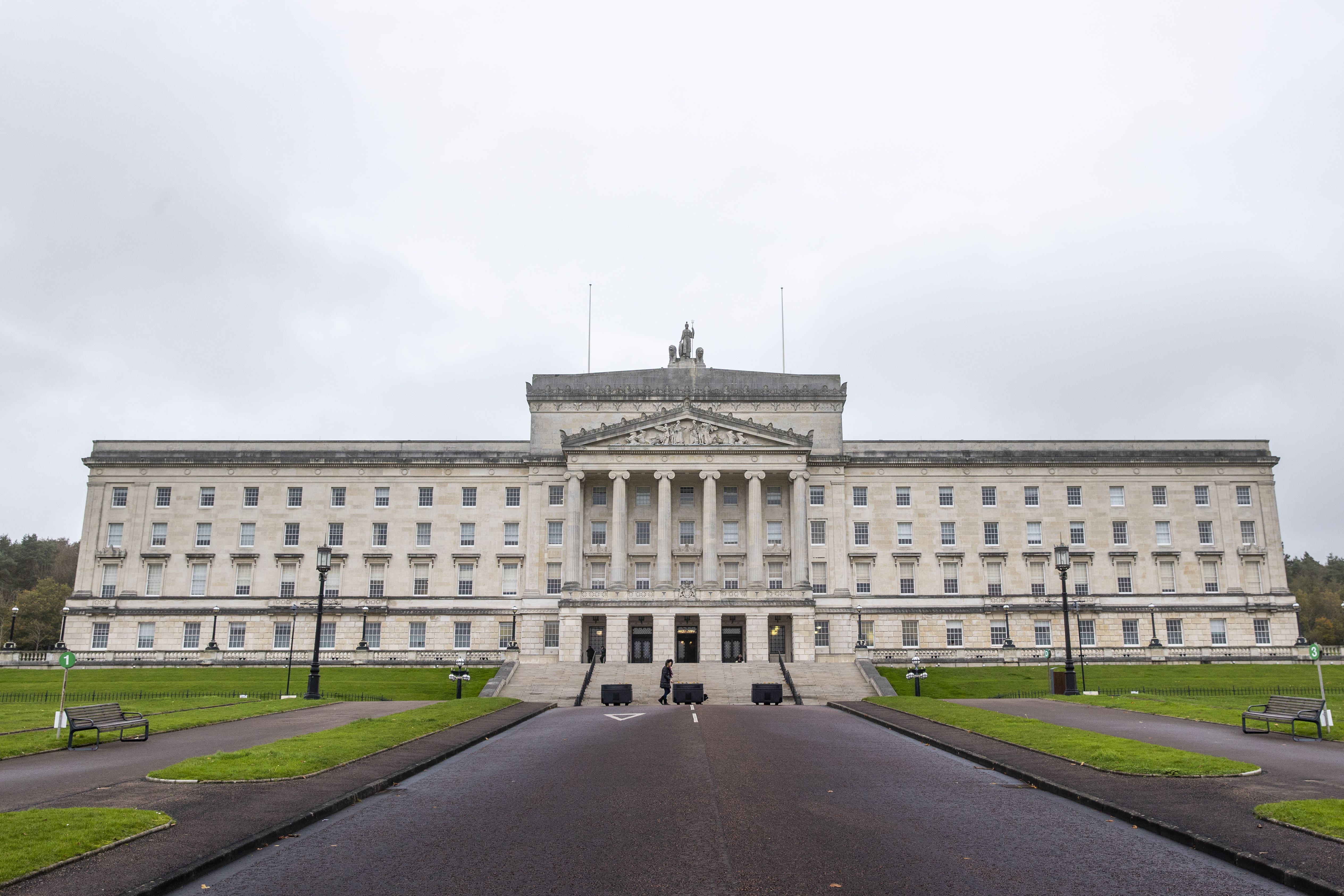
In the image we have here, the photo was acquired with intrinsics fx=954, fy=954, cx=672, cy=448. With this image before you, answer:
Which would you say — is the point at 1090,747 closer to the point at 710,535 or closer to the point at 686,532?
the point at 710,535

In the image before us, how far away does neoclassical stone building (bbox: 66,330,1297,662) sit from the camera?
73.1 meters

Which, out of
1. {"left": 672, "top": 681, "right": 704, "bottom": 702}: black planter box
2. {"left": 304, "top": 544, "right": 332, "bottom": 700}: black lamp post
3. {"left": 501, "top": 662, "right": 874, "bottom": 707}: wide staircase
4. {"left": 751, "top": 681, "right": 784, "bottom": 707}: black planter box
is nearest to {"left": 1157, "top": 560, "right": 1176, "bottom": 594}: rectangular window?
{"left": 501, "top": 662, "right": 874, "bottom": 707}: wide staircase

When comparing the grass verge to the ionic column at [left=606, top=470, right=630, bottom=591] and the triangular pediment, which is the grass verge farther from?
the triangular pediment

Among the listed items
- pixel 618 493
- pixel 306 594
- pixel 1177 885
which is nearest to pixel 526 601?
pixel 618 493

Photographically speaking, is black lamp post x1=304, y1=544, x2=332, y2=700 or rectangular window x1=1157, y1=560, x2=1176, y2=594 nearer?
black lamp post x1=304, y1=544, x2=332, y2=700

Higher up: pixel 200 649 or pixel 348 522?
pixel 348 522

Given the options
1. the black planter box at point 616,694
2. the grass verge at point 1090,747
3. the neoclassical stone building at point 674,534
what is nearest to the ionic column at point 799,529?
the neoclassical stone building at point 674,534

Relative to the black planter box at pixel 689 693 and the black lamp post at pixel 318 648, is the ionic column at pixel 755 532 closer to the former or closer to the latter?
the black planter box at pixel 689 693

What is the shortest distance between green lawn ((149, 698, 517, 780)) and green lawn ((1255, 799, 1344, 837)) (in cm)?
1573

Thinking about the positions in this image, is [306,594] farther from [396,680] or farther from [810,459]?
[810,459]

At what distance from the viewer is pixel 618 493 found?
71.8 m

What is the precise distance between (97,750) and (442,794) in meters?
11.4

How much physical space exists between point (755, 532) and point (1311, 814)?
60.4 meters

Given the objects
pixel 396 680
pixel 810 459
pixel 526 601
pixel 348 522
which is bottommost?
pixel 396 680
